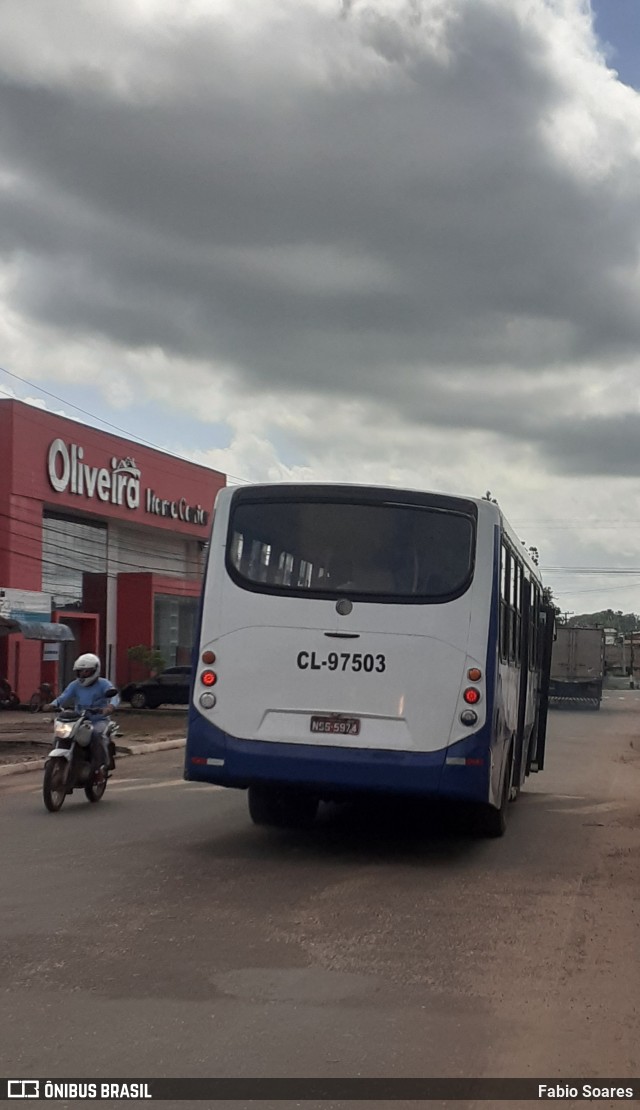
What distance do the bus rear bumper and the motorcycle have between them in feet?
10.3

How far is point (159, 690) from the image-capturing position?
42.0m

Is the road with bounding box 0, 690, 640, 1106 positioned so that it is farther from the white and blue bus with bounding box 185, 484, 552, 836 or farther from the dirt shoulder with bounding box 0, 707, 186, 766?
the dirt shoulder with bounding box 0, 707, 186, 766

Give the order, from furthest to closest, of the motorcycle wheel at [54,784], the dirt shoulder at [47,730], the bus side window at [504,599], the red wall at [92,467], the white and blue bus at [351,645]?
the red wall at [92,467] < the dirt shoulder at [47,730] < the motorcycle wheel at [54,784] < the bus side window at [504,599] < the white and blue bus at [351,645]

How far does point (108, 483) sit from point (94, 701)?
1291 inches

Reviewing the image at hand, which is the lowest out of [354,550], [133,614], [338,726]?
[338,726]

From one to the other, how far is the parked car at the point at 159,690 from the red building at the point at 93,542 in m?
2.64

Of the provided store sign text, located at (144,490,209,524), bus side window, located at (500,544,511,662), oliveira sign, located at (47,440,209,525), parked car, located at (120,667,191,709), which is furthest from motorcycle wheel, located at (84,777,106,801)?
store sign text, located at (144,490,209,524)

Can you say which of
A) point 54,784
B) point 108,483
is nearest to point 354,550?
point 54,784

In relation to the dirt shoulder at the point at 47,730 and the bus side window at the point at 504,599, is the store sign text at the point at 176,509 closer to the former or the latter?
the dirt shoulder at the point at 47,730

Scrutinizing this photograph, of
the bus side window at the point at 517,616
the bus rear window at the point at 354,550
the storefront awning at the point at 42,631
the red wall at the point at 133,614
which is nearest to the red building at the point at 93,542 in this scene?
the red wall at the point at 133,614

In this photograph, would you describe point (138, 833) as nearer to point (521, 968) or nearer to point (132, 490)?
point (521, 968)

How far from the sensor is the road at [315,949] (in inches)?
201

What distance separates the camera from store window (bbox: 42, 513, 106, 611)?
42.9 meters

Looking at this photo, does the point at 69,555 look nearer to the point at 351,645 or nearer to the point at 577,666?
the point at 577,666
